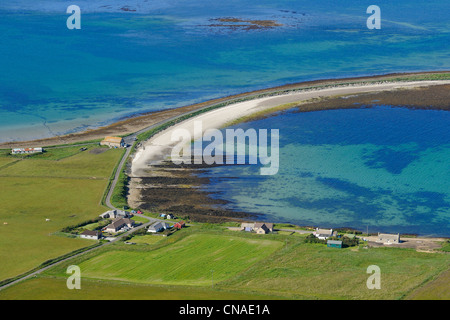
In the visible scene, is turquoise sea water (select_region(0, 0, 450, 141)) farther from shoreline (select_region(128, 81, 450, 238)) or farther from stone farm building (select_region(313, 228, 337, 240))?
stone farm building (select_region(313, 228, 337, 240))

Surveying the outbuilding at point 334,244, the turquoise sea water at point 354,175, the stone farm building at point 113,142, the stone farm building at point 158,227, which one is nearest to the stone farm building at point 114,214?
the stone farm building at point 158,227

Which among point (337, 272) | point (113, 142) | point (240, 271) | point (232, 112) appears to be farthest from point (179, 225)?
point (232, 112)

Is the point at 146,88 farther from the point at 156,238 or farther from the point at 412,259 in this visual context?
the point at 412,259

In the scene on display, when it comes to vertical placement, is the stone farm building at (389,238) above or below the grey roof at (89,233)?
below

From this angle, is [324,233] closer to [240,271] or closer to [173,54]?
[240,271]

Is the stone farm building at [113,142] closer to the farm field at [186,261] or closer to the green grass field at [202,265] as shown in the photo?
the green grass field at [202,265]

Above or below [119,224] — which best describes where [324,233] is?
below

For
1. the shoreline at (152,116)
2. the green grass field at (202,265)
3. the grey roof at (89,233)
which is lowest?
the green grass field at (202,265)

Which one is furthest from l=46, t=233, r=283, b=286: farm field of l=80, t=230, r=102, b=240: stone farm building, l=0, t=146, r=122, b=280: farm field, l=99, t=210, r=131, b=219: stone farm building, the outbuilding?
l=99, t=210, r=131, b=219: stone farm building
